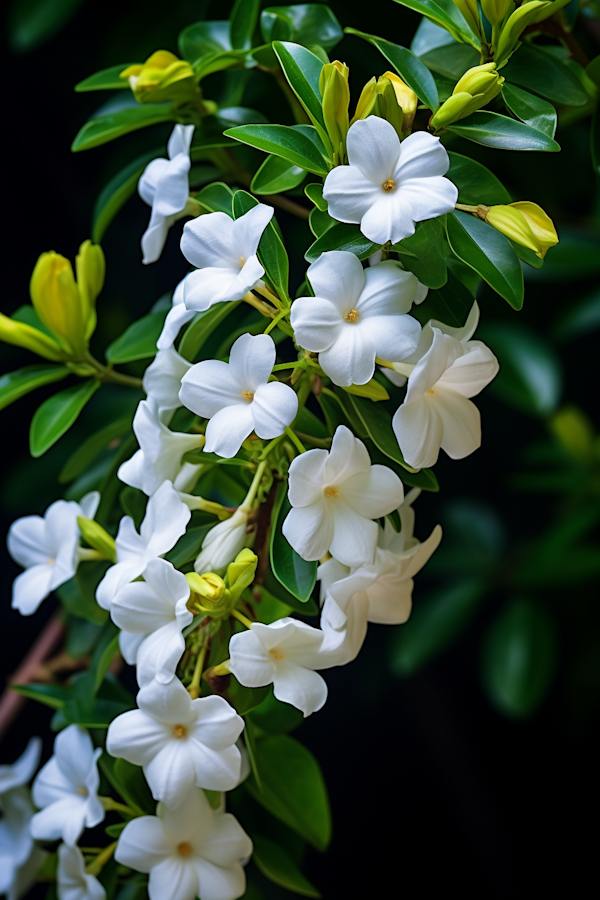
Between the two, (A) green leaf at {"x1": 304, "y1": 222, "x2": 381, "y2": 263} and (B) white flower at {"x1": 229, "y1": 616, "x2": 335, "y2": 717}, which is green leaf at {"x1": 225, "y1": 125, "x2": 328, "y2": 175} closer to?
(A) green leaf at {"x1": 304, "y1": 222, "x2": 381, "y2": 263}

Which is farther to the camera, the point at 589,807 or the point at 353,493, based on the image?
the point at 589,807

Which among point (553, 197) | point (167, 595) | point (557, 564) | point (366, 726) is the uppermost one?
point (167, 595)

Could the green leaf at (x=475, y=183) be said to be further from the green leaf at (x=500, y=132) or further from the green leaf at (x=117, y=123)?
the green leaf at (x=117, y=123)

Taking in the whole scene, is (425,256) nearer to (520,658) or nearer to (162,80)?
(162,80)

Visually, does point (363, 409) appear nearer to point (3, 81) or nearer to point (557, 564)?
point (557, 564)

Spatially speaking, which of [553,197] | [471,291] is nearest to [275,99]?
[471,291]

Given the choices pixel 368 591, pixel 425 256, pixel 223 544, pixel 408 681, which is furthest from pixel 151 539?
pixel 408 681

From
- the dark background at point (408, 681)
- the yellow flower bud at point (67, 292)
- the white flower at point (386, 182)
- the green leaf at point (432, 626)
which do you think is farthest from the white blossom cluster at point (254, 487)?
the dark background at point (408, 681)
